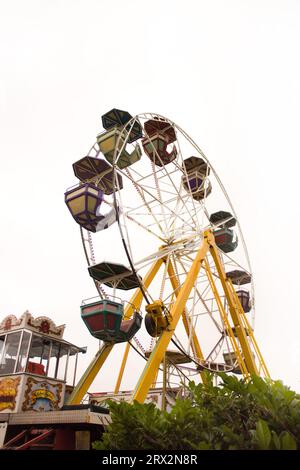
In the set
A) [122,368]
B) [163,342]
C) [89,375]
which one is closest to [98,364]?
[89,375]

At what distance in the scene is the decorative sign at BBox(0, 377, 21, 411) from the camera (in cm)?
855

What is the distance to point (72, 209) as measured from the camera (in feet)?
42.4

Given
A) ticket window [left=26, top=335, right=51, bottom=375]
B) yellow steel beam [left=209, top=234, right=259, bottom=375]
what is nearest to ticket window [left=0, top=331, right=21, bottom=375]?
ticket window [left=26, top=335, right=51, bottom=375]

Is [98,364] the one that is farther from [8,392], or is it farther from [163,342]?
[8,392]

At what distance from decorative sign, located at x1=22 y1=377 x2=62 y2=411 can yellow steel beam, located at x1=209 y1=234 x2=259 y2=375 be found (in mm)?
9310

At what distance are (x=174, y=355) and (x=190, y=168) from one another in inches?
363

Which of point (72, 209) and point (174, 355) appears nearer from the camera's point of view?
point (72, 209)

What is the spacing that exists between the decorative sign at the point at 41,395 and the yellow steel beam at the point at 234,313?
367 inches

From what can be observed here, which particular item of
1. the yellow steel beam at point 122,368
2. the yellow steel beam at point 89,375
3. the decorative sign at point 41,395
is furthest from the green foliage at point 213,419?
the yellow steel beam at point 122,368

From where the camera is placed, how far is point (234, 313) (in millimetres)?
16922

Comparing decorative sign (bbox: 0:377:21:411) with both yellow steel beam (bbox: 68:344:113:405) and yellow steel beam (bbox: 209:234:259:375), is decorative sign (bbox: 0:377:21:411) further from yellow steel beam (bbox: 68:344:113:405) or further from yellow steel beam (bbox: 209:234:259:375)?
yellow steel beam (bbox: 209:234:259:375)

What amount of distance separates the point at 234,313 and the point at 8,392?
1074 centimetres
